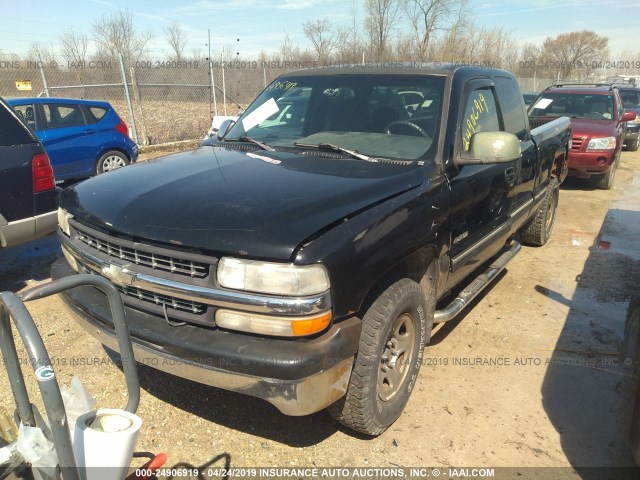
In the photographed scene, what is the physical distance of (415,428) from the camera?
112 inches

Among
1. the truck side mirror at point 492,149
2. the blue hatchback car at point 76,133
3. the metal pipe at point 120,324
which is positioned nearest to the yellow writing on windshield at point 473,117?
the truck side mirror at point 492,149

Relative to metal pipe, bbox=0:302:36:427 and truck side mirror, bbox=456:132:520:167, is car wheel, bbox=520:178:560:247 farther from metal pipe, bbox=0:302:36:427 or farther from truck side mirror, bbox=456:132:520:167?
metal pipe, bbox=0:302:36:427

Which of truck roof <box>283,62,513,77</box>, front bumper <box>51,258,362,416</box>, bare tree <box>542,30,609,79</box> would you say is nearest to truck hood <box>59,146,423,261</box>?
front bumper <box>51,258,362,416</box>

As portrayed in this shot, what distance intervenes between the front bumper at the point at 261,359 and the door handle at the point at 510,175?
221 cm

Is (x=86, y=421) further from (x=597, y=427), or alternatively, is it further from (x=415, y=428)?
(x=597, y=427)

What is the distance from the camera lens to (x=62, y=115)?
8.19 m

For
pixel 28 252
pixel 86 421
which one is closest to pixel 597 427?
pixel 86 421

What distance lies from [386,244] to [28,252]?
494 centimetres

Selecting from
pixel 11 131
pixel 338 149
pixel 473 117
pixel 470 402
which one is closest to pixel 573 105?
pixel 473 117

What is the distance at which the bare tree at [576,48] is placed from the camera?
4588 centimetres

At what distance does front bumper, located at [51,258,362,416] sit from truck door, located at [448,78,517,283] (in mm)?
1266

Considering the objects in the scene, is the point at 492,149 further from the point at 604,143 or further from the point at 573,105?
the point at 573,105

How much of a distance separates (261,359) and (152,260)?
0.72 meters

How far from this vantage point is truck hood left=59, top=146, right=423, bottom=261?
2133 mm
